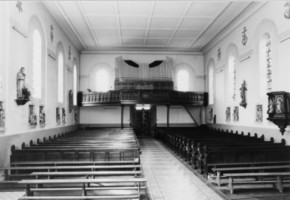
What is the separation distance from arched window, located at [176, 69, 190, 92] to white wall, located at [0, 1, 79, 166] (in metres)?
10.6

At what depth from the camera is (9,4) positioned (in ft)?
30.7

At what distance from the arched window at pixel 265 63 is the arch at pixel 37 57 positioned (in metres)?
9.24

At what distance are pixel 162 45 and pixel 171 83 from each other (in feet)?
9.02

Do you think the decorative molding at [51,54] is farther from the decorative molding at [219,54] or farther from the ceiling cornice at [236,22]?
the decorative molding at [219,54]

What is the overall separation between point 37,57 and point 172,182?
7727 millimetres

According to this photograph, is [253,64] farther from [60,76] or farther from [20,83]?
[60,76]

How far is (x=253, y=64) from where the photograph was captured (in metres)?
13.5

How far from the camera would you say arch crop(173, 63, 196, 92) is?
2266 cm

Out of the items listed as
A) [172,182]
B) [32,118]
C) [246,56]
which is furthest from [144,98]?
[172,182]

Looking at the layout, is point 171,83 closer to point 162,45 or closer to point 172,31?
point 162,45

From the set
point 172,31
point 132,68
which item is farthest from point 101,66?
point 172,31

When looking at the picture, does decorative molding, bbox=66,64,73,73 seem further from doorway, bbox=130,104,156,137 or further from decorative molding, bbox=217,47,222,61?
decorative molding, bbox=217,47,222,61

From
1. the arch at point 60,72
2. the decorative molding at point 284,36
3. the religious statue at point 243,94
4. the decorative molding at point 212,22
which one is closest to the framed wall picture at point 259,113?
the religious statue at point 243,94

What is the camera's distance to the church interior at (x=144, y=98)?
24.6 ft
